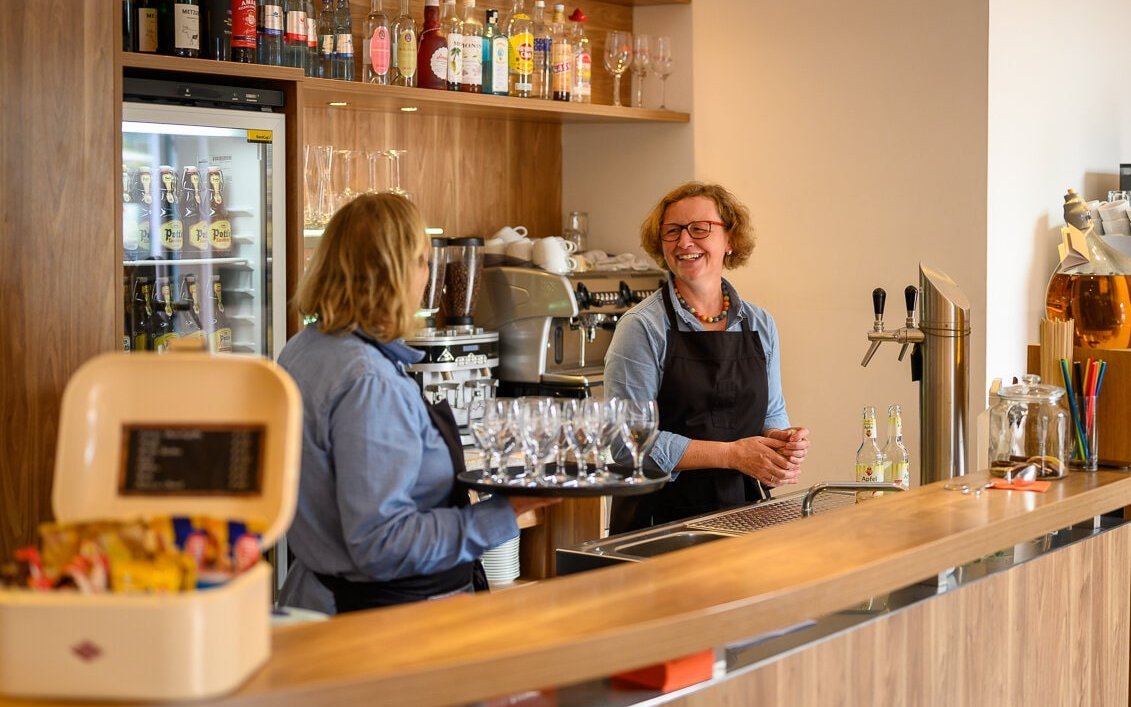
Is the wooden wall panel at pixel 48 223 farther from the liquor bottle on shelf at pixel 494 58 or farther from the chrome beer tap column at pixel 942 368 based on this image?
the chrome beer tap column at pixel 942 368

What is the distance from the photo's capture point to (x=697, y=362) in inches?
125

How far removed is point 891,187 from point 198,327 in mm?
2396

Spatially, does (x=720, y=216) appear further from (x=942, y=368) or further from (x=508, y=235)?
(x=508, y=235)

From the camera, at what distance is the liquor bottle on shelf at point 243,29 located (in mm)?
3623

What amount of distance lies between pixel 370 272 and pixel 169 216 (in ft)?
5.71

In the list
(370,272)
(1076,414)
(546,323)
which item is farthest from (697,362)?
(546,323)

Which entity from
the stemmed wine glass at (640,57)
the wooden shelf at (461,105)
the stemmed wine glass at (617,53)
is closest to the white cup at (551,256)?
the wooden shelf at (461,105)

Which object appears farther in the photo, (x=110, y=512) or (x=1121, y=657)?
(x=1121, y=657)

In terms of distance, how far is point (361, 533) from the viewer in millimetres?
1986

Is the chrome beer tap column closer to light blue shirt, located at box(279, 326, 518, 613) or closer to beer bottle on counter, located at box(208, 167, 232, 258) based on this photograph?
light blue shirt, located at box(279, 326, 518, 613)

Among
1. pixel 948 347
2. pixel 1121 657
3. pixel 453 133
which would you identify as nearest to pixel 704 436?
pixel 948 347

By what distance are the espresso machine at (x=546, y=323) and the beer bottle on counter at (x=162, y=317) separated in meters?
1.28

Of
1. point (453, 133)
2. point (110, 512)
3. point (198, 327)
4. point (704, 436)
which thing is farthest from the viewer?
point (453, 133)

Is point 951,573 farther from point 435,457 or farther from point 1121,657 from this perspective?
point 435,457
